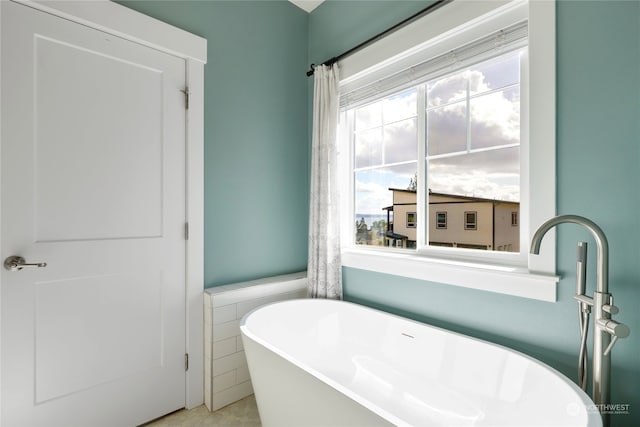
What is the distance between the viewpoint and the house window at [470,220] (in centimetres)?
179

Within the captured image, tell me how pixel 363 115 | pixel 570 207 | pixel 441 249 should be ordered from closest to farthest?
pixel 570 207, pixel 441 249, pixel 363 115

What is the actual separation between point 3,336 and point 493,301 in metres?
2.35

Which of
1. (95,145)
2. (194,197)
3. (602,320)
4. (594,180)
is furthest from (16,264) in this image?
(594,180)

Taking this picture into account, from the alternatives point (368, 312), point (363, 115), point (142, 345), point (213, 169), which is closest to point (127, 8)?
point (213, 169)

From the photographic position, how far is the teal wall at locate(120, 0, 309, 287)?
2.05 meters

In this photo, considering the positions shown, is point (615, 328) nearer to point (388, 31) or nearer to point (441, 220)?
point (441, 220)

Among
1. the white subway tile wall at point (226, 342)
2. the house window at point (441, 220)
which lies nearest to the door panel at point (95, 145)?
the white subway tile wall at point (226, 342)

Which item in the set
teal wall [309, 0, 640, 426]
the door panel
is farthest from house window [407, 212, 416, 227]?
the door panel

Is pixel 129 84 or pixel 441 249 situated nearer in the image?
pixel 129 84

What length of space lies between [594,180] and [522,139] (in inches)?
14.9

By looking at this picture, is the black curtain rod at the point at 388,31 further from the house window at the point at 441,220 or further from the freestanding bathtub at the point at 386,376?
the freestanding bathtub at the point at 386,376

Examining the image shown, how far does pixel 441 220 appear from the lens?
6.33ft

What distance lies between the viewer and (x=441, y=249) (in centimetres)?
190

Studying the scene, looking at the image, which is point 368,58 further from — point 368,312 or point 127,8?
point 368,312
